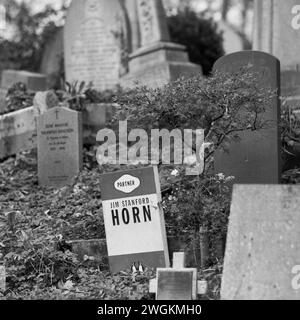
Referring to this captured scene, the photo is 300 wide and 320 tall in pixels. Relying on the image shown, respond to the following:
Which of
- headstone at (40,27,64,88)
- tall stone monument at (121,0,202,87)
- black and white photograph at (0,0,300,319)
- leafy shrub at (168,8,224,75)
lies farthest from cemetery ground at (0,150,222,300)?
leafy shrub at (168,8,224,75)

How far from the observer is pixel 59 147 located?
911 cm

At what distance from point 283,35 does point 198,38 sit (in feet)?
20.9

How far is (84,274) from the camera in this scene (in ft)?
19.7

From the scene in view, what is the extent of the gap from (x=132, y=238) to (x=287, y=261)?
155cm

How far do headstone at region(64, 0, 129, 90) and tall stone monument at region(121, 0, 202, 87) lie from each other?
1.18ft

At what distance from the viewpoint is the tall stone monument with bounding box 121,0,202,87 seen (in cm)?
1184

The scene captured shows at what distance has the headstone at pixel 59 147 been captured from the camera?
9.02 meters

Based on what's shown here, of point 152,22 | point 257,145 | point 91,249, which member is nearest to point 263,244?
point 91,249

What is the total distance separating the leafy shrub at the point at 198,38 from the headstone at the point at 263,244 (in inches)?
441

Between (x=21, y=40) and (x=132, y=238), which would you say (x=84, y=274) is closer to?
(x=132, y=238)

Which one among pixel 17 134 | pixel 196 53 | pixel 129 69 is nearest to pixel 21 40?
pixel 196 53

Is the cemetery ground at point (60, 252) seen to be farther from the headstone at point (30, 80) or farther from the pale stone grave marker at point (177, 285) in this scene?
the headstone at point (30, 80)

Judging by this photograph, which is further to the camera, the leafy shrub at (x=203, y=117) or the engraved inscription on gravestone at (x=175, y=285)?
the leafy shrub at (x=203, y=117)

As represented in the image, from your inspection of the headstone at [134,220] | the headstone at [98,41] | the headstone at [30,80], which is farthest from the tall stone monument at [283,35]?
the headstone at [30,80]
